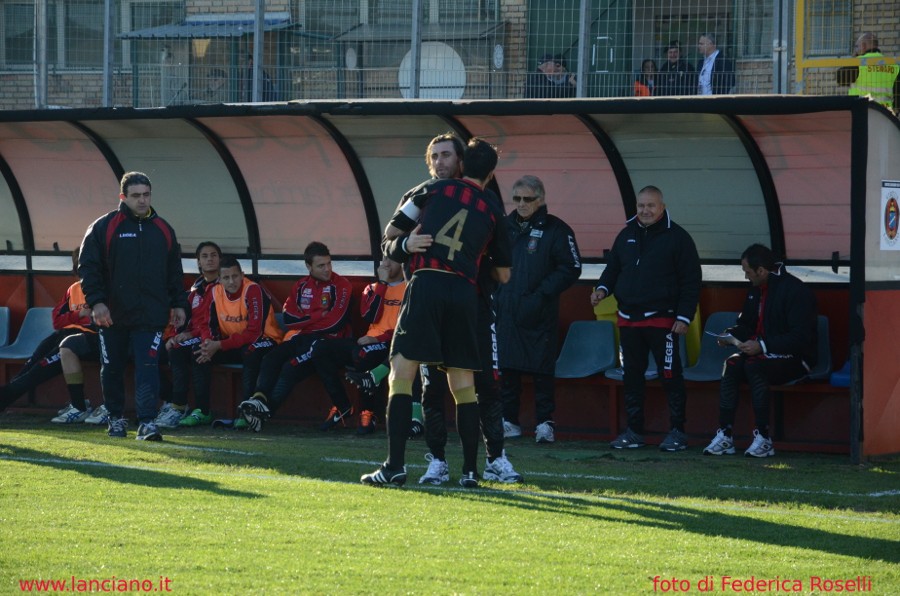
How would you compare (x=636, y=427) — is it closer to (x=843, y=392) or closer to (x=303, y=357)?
(x=843, y=392)

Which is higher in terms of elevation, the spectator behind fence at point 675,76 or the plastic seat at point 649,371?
the spectator behind fence at point 675,76

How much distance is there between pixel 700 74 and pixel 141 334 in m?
5.81

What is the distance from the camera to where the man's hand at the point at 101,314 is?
27.8 feet

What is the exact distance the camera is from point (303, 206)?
11.2 metres

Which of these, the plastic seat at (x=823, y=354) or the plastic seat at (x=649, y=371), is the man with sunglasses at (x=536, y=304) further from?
the plastic seat at (x=823, y=354)

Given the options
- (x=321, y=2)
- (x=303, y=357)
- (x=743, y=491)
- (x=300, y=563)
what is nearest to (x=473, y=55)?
(x=321, y=2)

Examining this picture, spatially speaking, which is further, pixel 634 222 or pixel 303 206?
pixel 303 206

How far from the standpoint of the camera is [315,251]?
10.5 metres

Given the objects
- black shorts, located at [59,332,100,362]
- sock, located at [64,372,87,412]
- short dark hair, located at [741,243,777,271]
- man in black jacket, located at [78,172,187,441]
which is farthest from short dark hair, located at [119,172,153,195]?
short dark hair, located at [741,243,777,271]

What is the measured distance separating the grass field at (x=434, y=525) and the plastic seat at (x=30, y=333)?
11.5ft

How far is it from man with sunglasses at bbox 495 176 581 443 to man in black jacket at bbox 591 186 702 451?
490 millimetres

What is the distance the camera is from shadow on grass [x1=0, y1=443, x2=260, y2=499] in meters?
6.56

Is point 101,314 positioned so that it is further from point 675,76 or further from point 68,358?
point 675,76

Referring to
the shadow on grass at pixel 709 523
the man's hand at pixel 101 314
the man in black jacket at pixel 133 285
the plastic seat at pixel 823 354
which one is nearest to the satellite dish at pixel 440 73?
the man in black jacket at pixel 133 285
